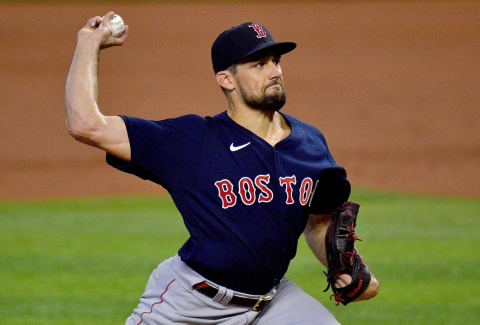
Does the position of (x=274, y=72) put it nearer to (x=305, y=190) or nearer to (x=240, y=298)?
(x=305, y=190)

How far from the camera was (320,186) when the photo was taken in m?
4.18

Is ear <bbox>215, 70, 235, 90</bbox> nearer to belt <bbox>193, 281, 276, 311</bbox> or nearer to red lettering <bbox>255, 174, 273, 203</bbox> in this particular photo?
red lettering <bbox>255, 174, 273, 203</bbox>

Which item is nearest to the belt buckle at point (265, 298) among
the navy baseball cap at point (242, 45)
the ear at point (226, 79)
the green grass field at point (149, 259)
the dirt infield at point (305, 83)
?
the ear at point (226, 79)

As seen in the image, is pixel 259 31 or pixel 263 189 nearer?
pixel 263 189

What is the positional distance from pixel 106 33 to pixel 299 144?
1.09 meters

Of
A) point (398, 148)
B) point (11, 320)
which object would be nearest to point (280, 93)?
point (11, 320)

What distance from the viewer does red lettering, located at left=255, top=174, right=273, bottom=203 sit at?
13.0ft

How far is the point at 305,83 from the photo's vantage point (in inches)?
786

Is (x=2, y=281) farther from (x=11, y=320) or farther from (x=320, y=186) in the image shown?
(x=320, y=186)

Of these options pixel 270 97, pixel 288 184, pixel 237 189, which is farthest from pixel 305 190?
pixel 270 97

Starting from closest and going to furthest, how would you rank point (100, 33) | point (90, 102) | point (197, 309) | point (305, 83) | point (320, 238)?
point (90, 102) < point (100, 33) < point (197, 309) < point (320, 238) < point (305, 83)

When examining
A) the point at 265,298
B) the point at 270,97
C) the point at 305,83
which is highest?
the point at 270,97

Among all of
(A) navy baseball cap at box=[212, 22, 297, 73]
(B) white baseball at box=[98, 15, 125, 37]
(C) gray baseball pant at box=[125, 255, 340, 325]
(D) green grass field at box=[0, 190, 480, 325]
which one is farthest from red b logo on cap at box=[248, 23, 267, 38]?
(D) green grass field at box=[0, 190, 480, 325]

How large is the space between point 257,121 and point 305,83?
1596cm
